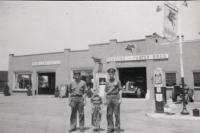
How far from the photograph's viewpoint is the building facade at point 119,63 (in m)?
22.3

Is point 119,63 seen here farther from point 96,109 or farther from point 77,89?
point 77,89

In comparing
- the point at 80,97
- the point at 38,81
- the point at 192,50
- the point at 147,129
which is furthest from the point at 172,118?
the point at 38,81

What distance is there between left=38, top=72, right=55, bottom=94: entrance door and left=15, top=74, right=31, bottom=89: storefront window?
152 centimetres

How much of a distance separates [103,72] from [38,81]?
1072 centimetres

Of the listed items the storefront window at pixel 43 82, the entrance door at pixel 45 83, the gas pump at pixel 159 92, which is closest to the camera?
the gas pump at pixel 159 92

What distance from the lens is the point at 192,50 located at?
22.1 metres

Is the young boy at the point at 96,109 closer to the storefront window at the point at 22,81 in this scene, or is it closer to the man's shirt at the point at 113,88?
the man's shirt at the point at 113,88

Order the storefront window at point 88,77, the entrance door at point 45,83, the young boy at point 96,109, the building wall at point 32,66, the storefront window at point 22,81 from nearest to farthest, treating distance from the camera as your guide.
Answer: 1. the young boy at point 96,109
2. the storefront window at point 88,77
3. the building wall at point 32,66
4. the storefront window at point 22,81
5. the entrance door at point 45,83

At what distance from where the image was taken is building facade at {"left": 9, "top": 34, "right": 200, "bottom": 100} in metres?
22.3

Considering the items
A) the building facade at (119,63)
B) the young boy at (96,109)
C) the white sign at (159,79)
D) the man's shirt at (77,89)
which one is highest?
the building facade at (119,63)

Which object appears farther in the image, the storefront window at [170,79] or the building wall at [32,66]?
Result: the building wall at [32,66]

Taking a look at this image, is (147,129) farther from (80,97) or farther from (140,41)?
(140,41)

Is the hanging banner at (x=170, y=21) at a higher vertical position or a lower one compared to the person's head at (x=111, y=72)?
higher

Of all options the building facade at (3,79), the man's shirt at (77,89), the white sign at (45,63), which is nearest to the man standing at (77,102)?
the man's shirt at (77,89)
